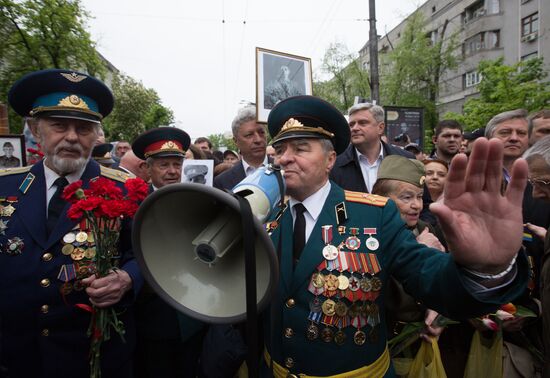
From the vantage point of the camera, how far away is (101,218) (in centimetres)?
207

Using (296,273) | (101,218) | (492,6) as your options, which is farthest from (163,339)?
(492,6)

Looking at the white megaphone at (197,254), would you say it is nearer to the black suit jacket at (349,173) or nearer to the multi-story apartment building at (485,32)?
the black suit jacket at (349,173)

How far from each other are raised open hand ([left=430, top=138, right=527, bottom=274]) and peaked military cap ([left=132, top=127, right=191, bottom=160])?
3.02 metres

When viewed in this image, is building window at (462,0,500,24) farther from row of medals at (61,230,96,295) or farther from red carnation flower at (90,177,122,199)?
row of medals at (61,230,96,295)

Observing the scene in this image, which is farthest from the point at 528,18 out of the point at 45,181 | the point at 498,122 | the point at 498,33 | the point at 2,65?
the point at 45,181

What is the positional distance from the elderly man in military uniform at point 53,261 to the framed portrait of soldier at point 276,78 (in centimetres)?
179

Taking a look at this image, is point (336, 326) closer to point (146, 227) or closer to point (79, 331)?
point (146, 227)

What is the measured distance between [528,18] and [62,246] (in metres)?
38.5

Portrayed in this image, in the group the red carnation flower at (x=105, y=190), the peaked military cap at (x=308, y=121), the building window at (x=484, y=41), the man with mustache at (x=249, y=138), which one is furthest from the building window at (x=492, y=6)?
the red carnation flower at (x=105, y=190)

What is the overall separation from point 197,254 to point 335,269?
83 cm

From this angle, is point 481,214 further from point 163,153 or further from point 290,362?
point 163,153

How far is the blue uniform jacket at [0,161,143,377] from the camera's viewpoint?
213 cm

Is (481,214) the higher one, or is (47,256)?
(481,214)

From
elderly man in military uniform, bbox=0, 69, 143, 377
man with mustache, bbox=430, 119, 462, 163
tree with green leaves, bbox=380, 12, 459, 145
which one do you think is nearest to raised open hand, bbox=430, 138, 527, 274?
elderly man in military uniform, bbox=0, 69, 143, 377
